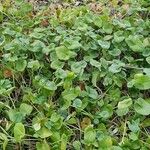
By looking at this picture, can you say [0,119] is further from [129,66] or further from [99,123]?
[129,66]

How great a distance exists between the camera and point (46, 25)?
8.63 feet

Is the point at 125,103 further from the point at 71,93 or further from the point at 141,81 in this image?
the point at 71,93

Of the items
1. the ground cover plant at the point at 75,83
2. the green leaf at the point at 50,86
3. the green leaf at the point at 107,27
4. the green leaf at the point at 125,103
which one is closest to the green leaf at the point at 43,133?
the ground cover plant at the point at 75,83

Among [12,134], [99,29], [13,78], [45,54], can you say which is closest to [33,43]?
[45,54]

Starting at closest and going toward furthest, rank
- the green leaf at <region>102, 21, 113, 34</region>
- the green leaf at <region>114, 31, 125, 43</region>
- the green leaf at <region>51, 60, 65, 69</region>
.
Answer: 1. the green leaf at <region>51, 60, 65, 69</region>
2. the green leaf at <region>114, 31, 125, 43</region>
3. the green leaf at <region>102, 21, 113, 34</region>

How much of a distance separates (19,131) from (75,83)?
0.48 meters

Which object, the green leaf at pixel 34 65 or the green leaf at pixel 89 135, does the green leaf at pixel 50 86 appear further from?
the green leaf at pixel 89 135

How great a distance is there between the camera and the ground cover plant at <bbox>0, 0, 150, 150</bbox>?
1.92 metres

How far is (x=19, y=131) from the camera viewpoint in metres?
1.83

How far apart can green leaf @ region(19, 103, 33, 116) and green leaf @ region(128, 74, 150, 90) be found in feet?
1.75

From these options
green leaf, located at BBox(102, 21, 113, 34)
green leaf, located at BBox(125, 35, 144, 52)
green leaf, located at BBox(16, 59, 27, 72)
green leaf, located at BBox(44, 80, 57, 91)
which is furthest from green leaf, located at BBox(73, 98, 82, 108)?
green leaf, located at BBox(102, 21, 113, 34)

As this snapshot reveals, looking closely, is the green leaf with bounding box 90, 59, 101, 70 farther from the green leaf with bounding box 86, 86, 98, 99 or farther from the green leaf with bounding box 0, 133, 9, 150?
the green leaf with bounding box 0, 133, 9, 150

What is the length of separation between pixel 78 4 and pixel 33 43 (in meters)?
0.78

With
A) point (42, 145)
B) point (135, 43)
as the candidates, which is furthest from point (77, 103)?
point (135, 43)
